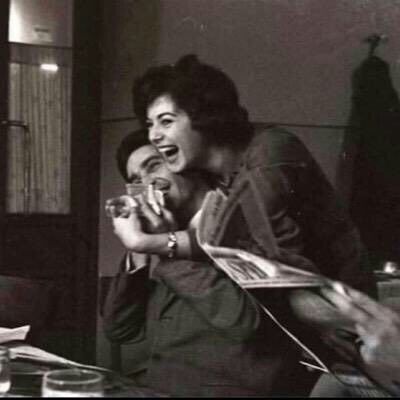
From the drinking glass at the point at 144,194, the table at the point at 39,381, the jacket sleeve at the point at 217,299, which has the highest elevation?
the drinking glass at the point at 144,194

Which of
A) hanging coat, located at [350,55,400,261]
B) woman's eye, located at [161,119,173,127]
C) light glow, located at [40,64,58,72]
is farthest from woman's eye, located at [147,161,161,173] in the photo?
hanging coat, located at [350,55,400,261]

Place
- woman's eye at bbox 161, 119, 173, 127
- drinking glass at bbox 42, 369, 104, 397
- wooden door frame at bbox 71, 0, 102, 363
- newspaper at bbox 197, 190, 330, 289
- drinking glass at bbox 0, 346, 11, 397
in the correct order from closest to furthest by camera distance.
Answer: drinking glass at bbox 42, 369, 104, 397 < drinking glass at bbox 0, 346, 11, 397 < newspaper at bbox 197, 190, 330, 289 < woman's eye at bbox 161, 119, 173, 127 < wooden door frame at bbox 71, 0, 102, 363

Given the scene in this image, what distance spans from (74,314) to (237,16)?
3.26 feet

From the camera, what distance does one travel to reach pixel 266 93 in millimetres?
2467

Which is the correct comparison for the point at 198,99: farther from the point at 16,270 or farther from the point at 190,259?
the point at 16,270

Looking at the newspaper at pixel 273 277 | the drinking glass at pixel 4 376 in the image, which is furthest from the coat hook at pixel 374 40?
the drinking glass at pixel 4 376

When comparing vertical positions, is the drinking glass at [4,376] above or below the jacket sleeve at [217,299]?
below

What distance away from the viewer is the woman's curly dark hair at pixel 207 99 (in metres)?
2.44

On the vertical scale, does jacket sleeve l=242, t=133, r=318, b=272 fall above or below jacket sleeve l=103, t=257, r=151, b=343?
above

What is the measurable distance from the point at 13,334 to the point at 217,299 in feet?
2.50

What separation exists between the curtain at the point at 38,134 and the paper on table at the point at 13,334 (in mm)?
402

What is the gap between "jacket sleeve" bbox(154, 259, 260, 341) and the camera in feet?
7.93

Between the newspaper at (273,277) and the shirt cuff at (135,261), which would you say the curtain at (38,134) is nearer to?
the shirt cuff at (135,261)

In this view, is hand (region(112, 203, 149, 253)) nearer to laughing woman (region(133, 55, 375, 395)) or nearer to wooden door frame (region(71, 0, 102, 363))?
wooden door frame (region(71, 0, 102, 363))
